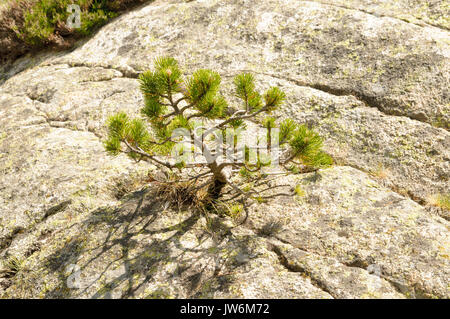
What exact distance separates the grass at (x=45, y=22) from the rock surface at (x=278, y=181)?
1080 millimetres

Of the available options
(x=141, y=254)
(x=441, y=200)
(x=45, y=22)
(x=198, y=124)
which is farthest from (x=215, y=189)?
(x=45, y=22)

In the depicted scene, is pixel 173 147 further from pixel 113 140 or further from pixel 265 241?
pixel 265 241

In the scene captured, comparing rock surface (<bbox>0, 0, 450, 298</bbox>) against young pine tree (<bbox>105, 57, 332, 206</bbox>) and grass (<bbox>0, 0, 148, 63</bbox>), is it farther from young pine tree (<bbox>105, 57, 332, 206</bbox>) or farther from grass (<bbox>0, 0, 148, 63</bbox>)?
grass (<bbox>0, 0, 148, 63</bbox>)

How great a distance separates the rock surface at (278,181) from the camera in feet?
11.4

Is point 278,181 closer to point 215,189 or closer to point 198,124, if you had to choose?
point 215,189

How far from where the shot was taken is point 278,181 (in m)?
4.68

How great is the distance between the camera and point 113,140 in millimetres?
3516

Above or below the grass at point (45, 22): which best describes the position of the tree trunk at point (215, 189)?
below

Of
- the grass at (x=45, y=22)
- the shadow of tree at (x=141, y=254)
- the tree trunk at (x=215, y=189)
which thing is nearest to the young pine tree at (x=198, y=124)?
the tree trunk at (x=215, y=189)

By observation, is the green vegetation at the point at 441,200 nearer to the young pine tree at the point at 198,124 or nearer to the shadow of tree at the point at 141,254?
the young pine tree at the point at 198,124

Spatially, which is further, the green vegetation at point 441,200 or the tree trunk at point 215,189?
the tree trunk at point 215,189

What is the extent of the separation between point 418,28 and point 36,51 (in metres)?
8.61

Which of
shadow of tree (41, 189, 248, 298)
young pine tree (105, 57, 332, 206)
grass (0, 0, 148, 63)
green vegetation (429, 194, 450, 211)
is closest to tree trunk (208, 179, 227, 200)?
young pine tree (105, 57, 332, 206)

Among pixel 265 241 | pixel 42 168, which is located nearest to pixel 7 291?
pixel 42 168
